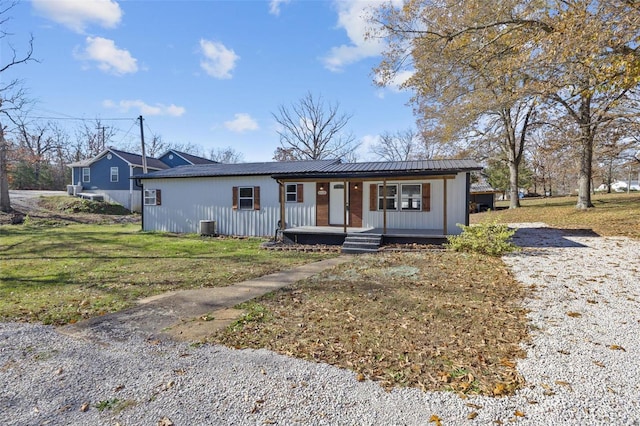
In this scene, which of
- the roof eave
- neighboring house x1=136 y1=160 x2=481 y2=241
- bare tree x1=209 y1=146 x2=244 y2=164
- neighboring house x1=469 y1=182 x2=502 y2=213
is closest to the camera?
the roof eave

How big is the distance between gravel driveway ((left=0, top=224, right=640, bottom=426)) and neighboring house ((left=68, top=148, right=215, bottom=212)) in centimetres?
2666

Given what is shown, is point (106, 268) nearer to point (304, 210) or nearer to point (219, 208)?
point (219, 208)

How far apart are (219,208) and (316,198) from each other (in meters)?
4.81

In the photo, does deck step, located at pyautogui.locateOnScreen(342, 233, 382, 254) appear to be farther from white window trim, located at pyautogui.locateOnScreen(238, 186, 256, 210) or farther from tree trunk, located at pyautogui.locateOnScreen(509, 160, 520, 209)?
tree trunk, located at pyautogui.locateOnScreen(509, 160, 520, 209)

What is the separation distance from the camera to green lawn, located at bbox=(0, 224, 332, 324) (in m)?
5.46

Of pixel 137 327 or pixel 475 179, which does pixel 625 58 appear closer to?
pixel 137 327

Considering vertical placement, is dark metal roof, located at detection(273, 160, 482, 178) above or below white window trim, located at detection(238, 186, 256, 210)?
above

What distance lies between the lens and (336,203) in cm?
1369

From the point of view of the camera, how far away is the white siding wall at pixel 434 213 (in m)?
12.1

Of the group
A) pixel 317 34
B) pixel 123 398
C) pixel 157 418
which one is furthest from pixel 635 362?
pixel 317 34

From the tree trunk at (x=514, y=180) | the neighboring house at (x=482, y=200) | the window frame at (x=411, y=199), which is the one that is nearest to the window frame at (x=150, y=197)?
the window frame at (x=411, y=199)

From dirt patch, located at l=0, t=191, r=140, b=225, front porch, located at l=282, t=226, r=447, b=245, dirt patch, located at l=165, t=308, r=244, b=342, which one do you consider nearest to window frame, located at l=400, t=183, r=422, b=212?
front porch, located at l=282, t=226, r=447, b=245

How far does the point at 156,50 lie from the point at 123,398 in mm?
13873

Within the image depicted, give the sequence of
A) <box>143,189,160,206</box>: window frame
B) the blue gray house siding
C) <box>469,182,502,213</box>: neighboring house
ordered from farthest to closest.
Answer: the blue gray house siding
<box>469,182,502,213</box>: neighboring house
<box>143,189,160,206</box>: window frame
